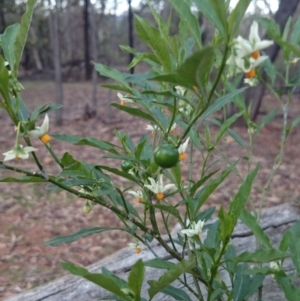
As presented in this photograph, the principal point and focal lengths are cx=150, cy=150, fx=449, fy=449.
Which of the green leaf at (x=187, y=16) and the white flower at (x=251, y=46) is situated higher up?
the green leaf at (x=187, y=16)

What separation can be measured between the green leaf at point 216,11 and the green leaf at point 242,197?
29 centimetres

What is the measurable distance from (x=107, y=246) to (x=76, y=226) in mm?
293

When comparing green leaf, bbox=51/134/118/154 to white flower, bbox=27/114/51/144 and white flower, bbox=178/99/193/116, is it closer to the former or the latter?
white flower, bbox=27/114/51/144

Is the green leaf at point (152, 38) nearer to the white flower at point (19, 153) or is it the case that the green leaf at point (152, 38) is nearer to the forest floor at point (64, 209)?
the white flower at point (19, 153)

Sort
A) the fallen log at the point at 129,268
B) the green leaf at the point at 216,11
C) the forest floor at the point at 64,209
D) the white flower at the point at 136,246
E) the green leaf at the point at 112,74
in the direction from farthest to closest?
the forest floor at the point at 64,209 → the fallen log at the point at 129,268 → the white flower at the point at 136,246 → the green leaf at the point at 112,74 → the green leaf at the point at 216,11

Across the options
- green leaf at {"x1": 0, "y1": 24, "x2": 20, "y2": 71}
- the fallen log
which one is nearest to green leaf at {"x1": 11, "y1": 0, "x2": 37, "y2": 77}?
green leaf at {"x1": 0, "y1": 24, "x2": 20, "y2": 71}

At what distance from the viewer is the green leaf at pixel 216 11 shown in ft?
1.78

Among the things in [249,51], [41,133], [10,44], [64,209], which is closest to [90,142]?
[41,133]

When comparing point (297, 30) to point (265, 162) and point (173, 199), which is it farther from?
point (265, 162)

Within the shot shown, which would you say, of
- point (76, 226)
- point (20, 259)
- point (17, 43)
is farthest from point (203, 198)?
point (76, 226)

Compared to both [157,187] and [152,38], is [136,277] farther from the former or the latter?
[152,38]

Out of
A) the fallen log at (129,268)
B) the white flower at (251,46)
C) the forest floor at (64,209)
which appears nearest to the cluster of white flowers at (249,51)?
the white flower at (251,46)

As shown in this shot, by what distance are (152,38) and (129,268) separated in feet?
3.61

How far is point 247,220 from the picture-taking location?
94 centimetres
